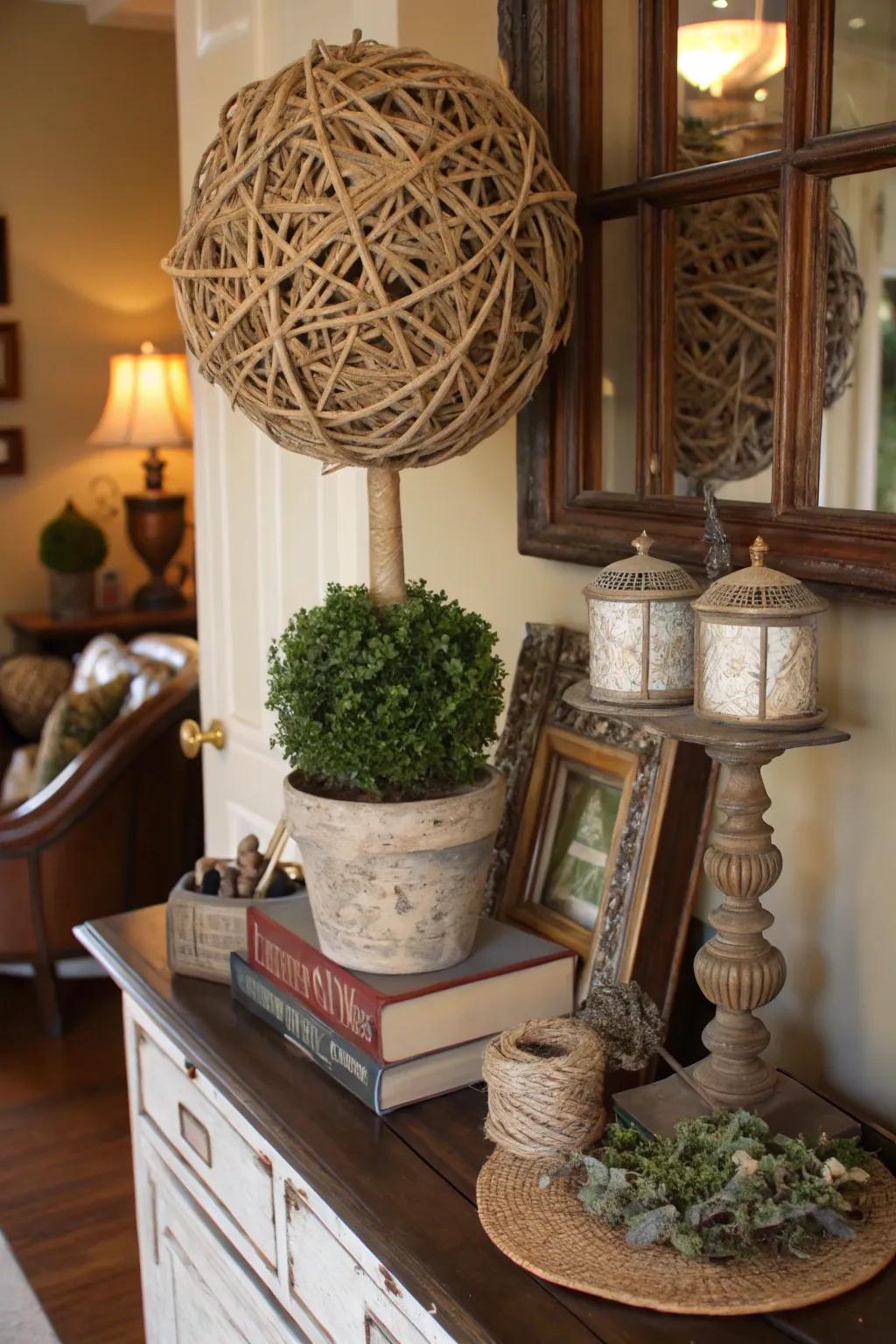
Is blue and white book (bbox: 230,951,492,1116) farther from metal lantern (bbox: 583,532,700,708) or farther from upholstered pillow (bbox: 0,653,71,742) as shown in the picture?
upholstered pillow (bbox: 0,653,71,742)

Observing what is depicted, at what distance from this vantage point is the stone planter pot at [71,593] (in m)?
4.53

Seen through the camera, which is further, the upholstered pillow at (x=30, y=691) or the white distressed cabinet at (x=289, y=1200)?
the upholstered pillow at (x=30, y=691)

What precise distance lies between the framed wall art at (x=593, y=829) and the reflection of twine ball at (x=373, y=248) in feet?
1.16

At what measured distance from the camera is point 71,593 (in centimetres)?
454

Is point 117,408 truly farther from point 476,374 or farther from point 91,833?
point 476,374

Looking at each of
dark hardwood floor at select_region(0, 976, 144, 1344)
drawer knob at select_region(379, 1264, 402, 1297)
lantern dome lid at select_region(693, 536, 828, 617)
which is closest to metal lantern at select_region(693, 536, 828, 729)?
lantern dome lid at select_region(693, 536, 828, 617)

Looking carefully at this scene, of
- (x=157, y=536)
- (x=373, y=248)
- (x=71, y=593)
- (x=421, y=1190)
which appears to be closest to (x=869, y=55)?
(x=373, y=248)

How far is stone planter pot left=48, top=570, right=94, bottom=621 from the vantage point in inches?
178

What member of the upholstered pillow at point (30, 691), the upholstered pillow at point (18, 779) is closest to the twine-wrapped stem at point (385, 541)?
the upholstered pillow at point (18, 779)

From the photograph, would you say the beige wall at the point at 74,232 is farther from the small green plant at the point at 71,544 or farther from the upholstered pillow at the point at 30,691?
the upholstered pillow at the point at 30,691

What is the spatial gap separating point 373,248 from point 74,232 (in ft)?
13.3

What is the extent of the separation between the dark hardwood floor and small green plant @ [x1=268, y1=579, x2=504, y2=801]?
1.49 m

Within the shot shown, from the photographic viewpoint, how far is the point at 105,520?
4.87 metres

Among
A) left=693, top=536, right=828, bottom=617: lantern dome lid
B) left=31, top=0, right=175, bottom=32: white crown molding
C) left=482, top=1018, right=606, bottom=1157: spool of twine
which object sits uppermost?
left=31, top=0, right=175, bottom=32: white crown molding
